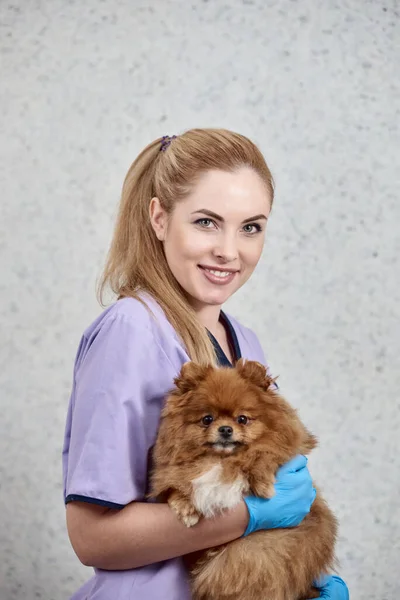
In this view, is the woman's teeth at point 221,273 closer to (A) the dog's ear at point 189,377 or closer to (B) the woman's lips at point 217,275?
(B) the woman's lips at point 217,275

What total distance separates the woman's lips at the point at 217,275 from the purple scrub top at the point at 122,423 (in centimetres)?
21

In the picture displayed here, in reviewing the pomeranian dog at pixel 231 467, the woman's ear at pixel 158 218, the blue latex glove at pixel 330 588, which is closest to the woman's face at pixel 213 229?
the woman's ear at pixel 158 218

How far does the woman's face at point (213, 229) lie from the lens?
1934 millimetres

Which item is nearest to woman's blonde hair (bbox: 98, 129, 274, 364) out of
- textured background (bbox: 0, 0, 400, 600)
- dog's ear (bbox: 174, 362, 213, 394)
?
dog's ear (bbox: 174, 362, 213, 394)

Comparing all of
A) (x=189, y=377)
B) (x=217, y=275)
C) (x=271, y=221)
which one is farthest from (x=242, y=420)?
(x=271, y=221)

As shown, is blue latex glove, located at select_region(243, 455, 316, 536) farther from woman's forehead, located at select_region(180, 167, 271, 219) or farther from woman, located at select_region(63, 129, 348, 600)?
woman's forehead, located at select_region(180, 167, 271, 219)

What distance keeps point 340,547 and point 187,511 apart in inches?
67.1

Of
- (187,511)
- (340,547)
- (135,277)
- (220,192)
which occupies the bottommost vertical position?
(340,547)

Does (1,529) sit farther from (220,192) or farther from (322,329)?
(220,192)

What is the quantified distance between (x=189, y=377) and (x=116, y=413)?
0.57 feet

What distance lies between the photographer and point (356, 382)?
10.4 ft

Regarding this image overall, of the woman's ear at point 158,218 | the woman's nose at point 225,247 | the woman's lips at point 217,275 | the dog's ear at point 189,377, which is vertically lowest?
the dog's ear at point 189,377

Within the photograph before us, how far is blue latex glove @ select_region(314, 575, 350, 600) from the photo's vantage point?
181cm

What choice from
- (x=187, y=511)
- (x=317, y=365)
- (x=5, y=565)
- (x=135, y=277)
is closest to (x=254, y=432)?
(x=187, y=511)
